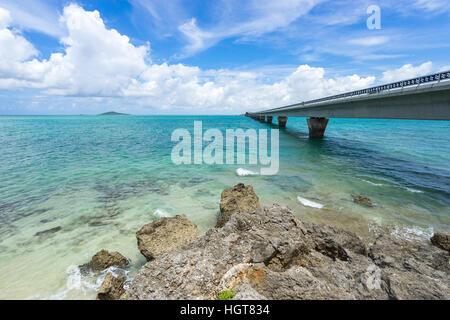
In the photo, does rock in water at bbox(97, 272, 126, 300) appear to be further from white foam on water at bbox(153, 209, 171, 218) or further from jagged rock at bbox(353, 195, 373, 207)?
jagged rock at bbox(353, 195, 373, 207)

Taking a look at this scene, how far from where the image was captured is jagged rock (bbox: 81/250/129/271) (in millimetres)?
6422

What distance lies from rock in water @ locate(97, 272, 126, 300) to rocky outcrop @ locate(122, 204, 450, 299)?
1.71m

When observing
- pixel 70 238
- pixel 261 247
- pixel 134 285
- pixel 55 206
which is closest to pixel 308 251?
pixel 261 247

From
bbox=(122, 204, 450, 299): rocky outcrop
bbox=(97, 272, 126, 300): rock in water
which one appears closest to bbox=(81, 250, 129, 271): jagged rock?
bbox=(97, 272, 126, 300): rock in water

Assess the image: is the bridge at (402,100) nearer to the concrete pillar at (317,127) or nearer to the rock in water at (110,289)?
the concrete pillar at (317,127)

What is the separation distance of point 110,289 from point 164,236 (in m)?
2.03

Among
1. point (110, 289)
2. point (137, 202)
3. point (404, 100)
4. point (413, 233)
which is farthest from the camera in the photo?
point (404, 100)

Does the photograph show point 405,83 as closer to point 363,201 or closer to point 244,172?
point 363,201

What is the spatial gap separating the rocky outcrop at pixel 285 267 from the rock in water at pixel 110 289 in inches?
67.5

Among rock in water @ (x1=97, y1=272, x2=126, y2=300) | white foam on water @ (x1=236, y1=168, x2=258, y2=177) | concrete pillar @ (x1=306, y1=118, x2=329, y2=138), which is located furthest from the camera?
concrete pillar @ (x1=306, y1=118, x2=329, y2=138)

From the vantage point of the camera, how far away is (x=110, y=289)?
5.16 metres

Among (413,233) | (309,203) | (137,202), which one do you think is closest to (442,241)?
(413,233)

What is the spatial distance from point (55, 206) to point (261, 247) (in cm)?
1165

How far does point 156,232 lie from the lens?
6.89m
